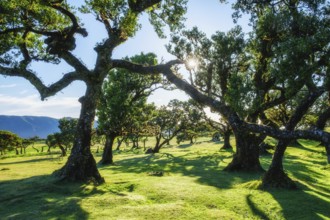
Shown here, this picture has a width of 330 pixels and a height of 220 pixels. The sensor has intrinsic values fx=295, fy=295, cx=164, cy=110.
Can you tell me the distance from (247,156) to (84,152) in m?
15.1

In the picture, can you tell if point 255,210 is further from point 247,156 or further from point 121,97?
point 121,97

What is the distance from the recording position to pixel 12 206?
13586mm

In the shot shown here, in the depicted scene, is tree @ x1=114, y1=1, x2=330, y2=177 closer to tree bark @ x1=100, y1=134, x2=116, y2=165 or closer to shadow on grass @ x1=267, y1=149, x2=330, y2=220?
shadow on grass @ x1=267, y1=149, x2=330, y2=220

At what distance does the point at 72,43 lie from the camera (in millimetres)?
22234

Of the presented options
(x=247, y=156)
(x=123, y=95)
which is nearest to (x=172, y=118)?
(x=123, y=95)

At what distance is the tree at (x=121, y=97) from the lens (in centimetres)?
3941

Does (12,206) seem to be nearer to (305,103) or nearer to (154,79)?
(305,103)

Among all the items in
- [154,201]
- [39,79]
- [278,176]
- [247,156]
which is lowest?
[154,201]

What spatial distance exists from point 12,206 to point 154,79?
28876 millimetres

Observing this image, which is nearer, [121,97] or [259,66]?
[259,66]

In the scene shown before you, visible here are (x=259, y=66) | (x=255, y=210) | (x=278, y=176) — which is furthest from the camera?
(x=259, y=66)

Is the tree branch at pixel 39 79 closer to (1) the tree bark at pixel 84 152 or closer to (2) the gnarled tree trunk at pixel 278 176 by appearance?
(1) the tree bark at pixel 84 152

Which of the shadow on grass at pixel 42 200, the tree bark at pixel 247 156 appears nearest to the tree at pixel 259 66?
the tree bark at pixel 247 156

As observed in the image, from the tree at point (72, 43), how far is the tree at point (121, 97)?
1662 centimetres
